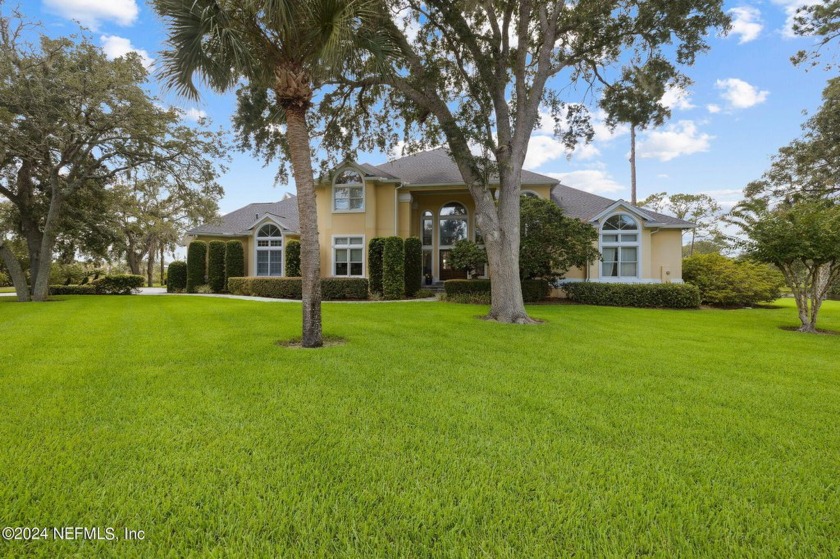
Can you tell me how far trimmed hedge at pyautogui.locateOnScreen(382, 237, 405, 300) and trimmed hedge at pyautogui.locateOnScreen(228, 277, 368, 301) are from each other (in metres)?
1.08

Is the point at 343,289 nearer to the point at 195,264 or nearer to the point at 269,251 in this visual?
the point at 269,251

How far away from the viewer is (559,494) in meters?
2.28

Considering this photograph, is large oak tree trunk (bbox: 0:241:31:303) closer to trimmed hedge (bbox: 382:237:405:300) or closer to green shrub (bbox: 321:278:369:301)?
green shrub (bbox: 321:278:369:301)

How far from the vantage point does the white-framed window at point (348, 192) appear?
58.9ft

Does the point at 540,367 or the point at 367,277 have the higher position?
the point at 367,277

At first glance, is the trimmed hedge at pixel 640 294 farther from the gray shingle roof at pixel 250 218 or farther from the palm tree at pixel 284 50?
the gray shingle roof at pixel 250 218

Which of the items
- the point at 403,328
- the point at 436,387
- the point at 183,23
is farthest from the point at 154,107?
the point at 436,387

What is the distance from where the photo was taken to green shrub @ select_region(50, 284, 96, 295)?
803 inches

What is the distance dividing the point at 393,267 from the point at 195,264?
39.5 ft

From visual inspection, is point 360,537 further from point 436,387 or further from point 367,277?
point 367,277

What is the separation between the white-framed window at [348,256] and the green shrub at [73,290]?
14.9 m

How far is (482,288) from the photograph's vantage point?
15.8 m

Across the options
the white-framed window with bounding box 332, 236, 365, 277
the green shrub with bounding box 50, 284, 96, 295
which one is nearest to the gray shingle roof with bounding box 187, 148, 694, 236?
the white-framed window with bounding box 332, 236, 365, 277

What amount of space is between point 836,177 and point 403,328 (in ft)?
83.4
